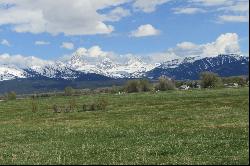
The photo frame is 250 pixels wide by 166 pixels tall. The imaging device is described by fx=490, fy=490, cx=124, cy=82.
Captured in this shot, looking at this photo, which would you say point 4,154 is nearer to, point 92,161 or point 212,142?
point 92,161

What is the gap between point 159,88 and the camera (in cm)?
19862

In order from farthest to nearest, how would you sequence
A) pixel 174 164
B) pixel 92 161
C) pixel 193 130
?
pixel 193 130 < pixel 92 161 < pixel 174 164

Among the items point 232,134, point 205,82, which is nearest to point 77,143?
point 232,134

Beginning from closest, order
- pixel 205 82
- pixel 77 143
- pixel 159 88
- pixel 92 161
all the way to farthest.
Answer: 1. pixel 92 161
2. pixel 77 143
3. pixel 205 82
4. pixel 159 88

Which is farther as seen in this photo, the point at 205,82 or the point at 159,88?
the point at 159,88

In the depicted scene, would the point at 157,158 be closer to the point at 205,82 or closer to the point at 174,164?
the point at 174,164

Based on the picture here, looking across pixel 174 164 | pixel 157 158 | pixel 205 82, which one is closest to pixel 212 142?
pixel 157 158

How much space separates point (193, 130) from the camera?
39.1m

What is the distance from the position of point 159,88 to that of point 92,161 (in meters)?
175

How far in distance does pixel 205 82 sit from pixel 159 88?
2483 cm

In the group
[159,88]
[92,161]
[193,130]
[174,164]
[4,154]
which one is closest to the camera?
A: [174,164]

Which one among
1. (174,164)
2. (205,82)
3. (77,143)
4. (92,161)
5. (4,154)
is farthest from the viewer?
(205,82)

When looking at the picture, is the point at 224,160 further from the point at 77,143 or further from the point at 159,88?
the point at 159,88

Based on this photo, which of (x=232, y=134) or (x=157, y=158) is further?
(x=232, y=134)
